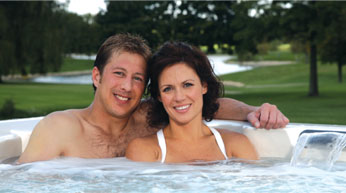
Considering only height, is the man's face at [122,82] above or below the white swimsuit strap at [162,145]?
above

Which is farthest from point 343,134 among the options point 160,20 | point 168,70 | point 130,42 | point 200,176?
point 160,20

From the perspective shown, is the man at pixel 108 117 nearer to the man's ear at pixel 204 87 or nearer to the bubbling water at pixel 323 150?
the bubbling water at pixel 323 150

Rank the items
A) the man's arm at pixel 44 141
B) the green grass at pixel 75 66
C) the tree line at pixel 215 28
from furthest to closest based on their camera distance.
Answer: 1. the green grass at pixel 75 66
2. the tree line at pixel 215 28
3. the man's arm at pixel 44 141

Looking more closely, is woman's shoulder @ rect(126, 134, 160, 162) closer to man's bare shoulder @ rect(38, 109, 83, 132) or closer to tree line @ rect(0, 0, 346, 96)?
man's bare shoulder @ rect(38, 109, 83, 132)

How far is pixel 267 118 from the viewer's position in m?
2.98

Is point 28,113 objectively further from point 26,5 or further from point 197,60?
point 197,60

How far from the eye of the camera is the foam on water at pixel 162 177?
2363 millimetres

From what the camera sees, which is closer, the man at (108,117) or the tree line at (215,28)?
the man at (108,117)

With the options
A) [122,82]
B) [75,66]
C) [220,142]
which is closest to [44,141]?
[122,82]

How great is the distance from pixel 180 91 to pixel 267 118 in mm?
766

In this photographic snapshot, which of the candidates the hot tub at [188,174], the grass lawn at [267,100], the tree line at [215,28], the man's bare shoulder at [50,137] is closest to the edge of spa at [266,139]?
the hot tub at [188,174]

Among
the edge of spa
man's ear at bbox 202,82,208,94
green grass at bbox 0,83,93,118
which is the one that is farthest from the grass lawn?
man's ear at bbox 202,82,208,94

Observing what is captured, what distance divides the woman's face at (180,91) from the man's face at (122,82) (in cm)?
23

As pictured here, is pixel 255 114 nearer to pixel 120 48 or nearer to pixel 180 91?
pixel 180 91
